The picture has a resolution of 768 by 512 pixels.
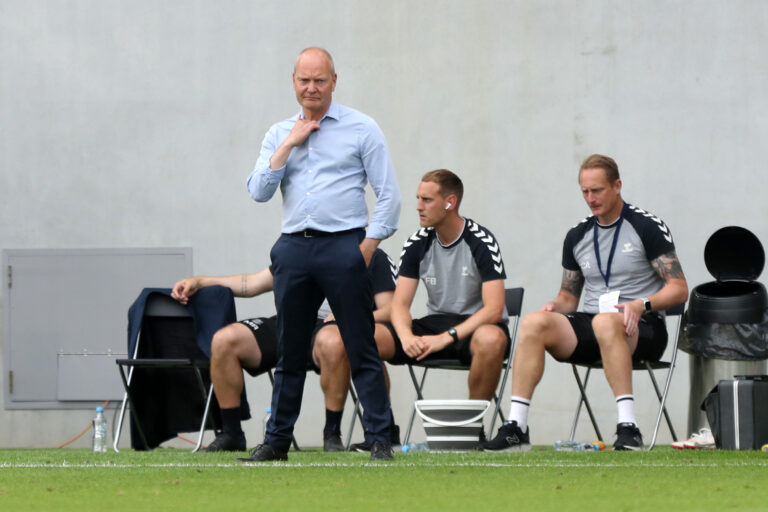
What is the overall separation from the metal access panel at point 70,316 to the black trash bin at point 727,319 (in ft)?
10.1

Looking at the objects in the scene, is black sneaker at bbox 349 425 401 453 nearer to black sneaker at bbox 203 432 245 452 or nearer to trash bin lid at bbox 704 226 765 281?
black sneaker at bbox 203 432 245 452

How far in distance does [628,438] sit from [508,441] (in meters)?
0.47

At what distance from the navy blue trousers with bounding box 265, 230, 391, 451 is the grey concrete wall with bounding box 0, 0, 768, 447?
→ 9.73 ft

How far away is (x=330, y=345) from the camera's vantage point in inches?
201

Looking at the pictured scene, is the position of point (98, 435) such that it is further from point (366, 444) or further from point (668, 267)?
point (668, 267)

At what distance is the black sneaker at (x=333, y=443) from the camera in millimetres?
5027

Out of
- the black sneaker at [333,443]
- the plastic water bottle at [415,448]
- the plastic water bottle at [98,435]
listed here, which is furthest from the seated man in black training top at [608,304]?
the plastic water bottle at [98,435]

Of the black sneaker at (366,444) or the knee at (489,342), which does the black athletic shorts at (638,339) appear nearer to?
the knee at (489,342)

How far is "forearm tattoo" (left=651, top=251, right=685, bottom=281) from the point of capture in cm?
487

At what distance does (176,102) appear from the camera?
705 cm

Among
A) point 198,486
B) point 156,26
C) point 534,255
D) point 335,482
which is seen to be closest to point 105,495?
point 198,486

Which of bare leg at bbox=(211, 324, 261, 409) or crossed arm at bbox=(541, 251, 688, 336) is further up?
crossed arm at bbox=(541, 251, 688, 336)

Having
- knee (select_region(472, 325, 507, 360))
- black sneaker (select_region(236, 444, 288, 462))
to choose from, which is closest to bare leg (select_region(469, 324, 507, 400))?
knee (select_region(472, 325, 507, 360))

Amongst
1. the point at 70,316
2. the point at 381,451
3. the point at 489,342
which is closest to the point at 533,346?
the point at 489,342
